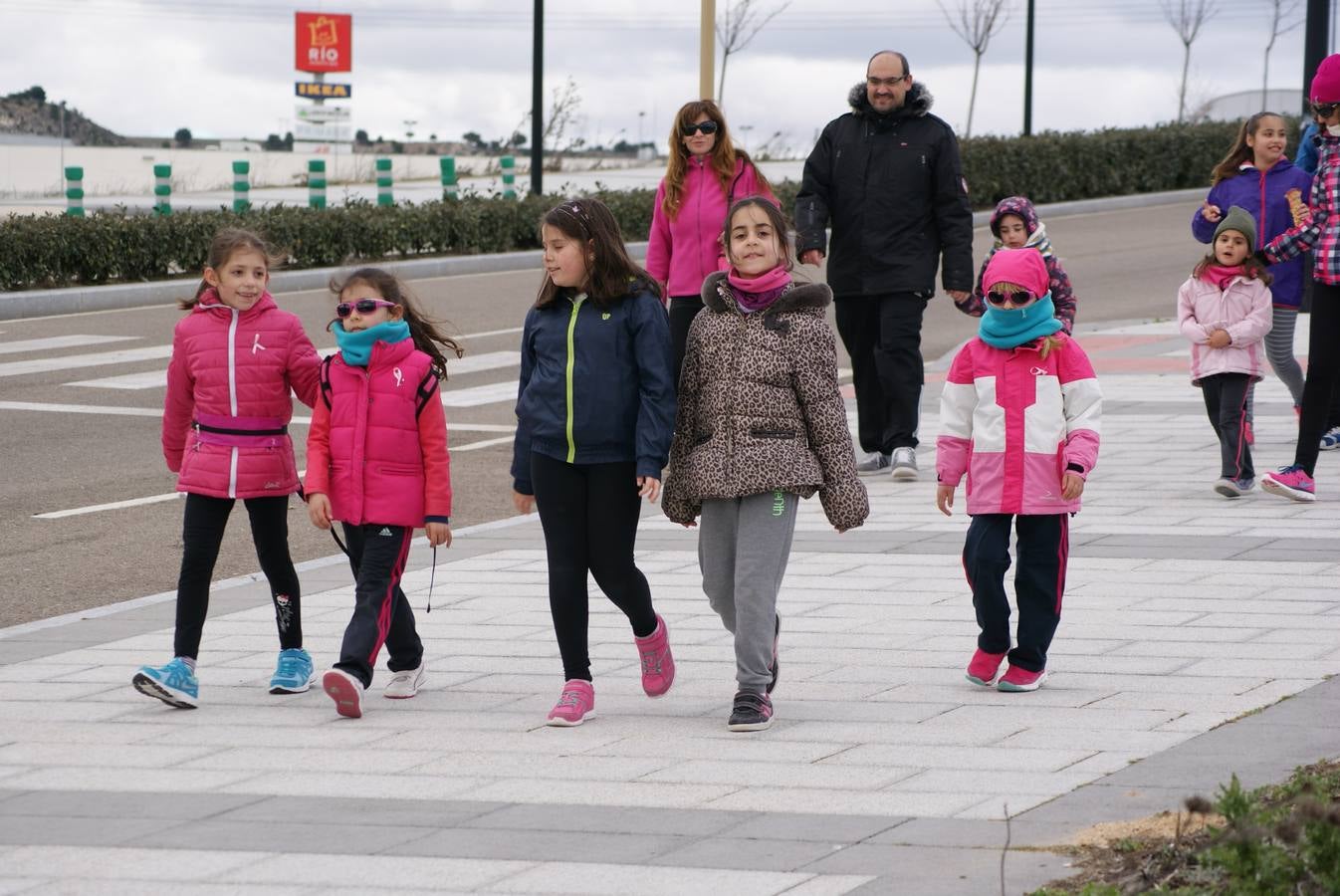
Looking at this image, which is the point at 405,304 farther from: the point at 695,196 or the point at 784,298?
the point at 695,196

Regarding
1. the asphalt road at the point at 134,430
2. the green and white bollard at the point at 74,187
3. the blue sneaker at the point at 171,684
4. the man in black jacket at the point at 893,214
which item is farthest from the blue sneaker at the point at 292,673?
the green and white bollard at the point at 74,187

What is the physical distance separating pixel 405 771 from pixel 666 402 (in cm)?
129

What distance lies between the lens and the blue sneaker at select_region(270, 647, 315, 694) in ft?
20.9

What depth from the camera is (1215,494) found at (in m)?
9.73

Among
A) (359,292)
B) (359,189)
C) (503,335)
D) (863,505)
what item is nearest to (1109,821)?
(863,505)

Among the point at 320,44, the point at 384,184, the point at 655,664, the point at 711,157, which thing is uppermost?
the point at 320,44

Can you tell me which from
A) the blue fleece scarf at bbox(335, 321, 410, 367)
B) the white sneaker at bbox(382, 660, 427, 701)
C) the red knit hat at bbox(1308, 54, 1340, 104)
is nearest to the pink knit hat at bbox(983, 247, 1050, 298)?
the blue fleece scarf at bbox(335, 321, 410, 367)

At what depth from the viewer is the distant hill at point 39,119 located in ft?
200

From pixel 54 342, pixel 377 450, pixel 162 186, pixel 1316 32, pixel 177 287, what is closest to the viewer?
pixel 377 450

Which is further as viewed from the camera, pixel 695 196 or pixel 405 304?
pixel 695 196

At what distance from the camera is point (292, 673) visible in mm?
6383

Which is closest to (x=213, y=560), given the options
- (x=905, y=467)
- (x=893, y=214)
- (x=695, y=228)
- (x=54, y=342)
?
(x=695, y=228)

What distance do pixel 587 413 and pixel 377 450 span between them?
2.37 ft

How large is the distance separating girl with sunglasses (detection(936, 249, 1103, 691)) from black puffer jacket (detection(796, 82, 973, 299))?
4.20m
